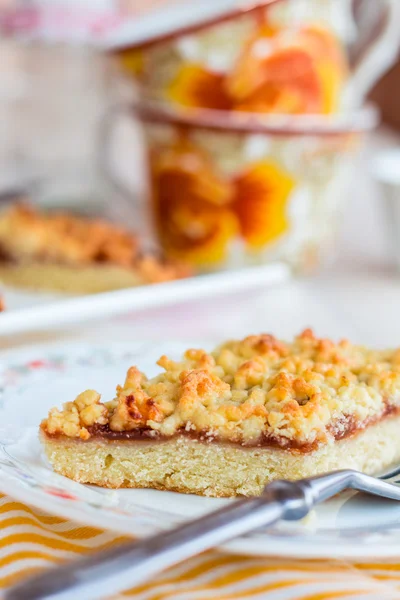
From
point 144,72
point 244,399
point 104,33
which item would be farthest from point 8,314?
point 104,33

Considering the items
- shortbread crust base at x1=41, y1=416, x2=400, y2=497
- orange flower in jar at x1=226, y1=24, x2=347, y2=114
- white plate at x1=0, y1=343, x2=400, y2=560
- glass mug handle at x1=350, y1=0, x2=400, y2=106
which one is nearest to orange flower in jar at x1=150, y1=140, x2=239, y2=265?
orange flower in jar at x1=226, y1=24, x2=347, y2=114

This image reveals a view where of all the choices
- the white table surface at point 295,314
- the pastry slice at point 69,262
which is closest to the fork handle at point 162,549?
the white table surface at point 295,314

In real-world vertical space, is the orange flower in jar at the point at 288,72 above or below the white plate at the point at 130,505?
above

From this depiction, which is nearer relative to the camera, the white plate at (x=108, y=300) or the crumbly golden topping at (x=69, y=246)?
the white plate at (x=108, y=300)

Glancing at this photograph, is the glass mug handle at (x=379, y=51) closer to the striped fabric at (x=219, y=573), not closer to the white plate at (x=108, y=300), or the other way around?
the white plate at (x=108, y=300)

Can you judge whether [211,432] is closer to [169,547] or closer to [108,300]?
[169,547]

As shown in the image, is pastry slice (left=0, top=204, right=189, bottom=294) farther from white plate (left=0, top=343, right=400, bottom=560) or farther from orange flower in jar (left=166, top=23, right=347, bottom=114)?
white plate (left=0, top=343, right=400, bottom=560)

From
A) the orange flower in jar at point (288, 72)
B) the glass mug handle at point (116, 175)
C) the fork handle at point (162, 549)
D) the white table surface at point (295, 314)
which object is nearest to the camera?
the fork handle at point (162, 549)
